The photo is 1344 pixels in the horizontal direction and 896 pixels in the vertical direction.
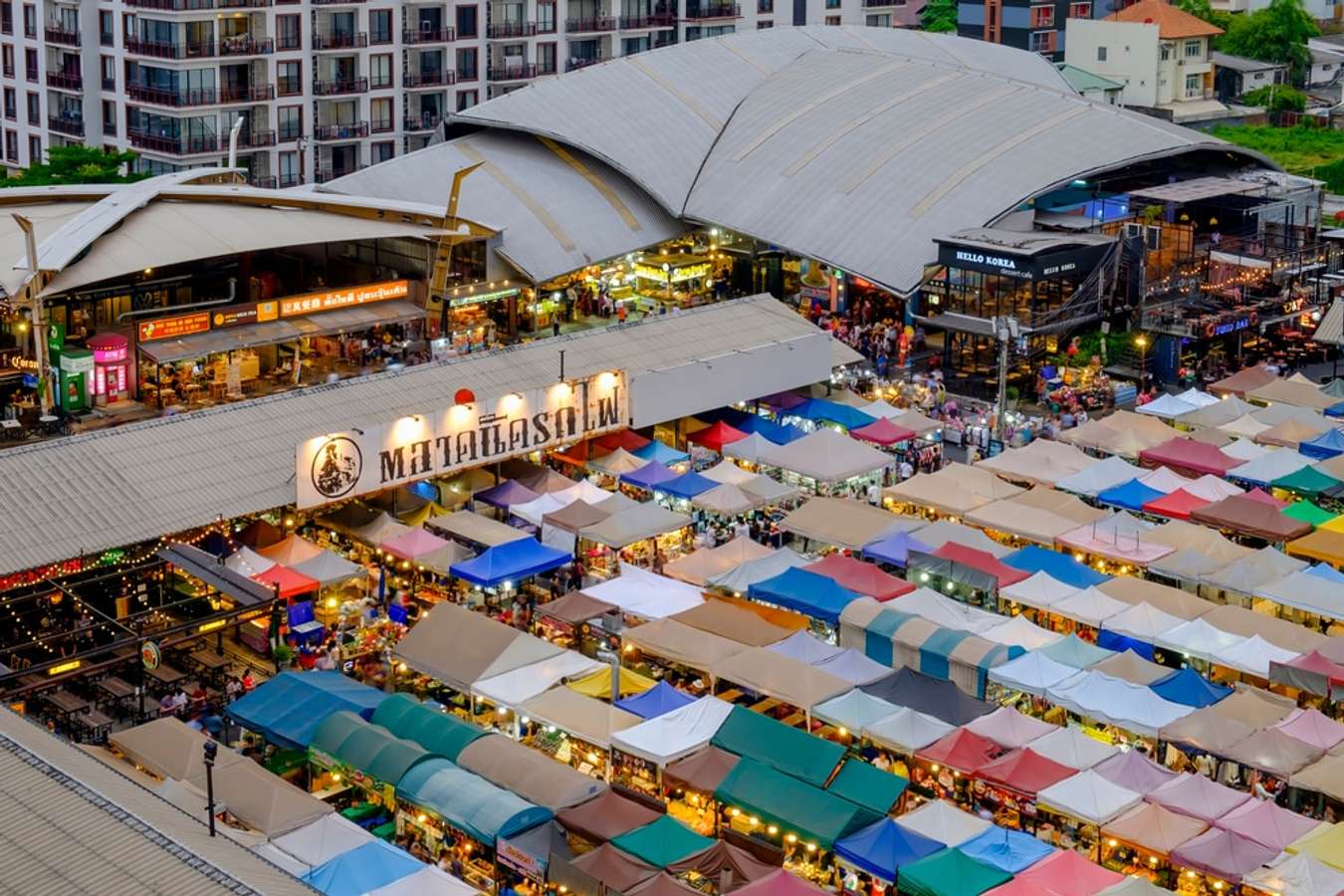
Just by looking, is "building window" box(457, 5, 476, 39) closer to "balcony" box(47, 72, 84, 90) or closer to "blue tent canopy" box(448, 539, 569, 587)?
"balcony" box(47, 72, 84, 90)

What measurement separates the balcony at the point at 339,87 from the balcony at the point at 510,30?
7517mm

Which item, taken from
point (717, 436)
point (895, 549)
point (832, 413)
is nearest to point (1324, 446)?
point (832, 413)

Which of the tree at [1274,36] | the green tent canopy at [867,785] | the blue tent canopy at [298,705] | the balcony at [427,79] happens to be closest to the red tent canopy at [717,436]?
the blue tent canopy at [298,705]

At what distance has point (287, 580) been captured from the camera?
135ft

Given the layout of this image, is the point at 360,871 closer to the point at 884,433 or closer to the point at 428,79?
the point at 884,433

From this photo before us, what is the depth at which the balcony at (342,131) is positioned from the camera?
80812 mm

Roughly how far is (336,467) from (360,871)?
16.0 m

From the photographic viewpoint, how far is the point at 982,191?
64.3m

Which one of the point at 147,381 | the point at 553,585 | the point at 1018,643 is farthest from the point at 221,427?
the point at 1018,643

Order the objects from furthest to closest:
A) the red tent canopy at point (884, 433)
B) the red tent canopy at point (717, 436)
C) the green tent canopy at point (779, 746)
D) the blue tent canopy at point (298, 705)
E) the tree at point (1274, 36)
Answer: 1. the tree at point (1274, 36)
2. the red tent canopy at point (884, 433)
3. the red tent canopy at point (717, 436)
4. the blue tent canopy at point (298, 705)
5. the green tent canopy at point (779, 746)

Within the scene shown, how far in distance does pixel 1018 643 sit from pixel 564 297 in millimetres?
32273

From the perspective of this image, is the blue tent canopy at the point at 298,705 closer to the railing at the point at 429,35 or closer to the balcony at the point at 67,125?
the balcony at the point at 67,125

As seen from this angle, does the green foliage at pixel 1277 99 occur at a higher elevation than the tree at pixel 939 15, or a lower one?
lower

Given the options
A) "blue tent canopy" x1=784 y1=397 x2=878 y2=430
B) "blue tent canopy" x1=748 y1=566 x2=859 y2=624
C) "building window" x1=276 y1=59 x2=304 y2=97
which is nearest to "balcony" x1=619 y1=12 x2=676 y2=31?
"building window" x1=276 y1=59 x2=304 y2=97
